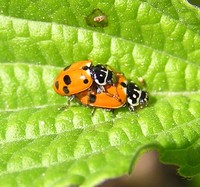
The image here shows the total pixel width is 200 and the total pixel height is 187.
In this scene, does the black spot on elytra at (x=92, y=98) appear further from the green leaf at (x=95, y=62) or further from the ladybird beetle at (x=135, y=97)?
the ladybird beetle at (x=135, y=97)

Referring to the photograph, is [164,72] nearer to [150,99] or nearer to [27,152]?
[150,99]

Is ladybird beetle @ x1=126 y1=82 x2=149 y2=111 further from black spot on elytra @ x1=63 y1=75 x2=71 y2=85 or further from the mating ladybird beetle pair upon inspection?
black spot on elytra @ x1=63 y1=75 x2=71 y2=85

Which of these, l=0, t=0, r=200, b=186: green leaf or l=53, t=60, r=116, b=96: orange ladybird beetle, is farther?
l=53, t=60, r=116, b=96: orange ladybird beetle

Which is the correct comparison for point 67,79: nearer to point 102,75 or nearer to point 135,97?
point 102,75

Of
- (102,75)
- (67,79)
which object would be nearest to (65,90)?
(67,79)

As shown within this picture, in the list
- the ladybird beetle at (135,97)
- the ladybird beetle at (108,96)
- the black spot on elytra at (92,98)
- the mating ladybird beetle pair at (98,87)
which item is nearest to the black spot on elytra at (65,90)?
the mating ladybird beetle pair at (98,87)

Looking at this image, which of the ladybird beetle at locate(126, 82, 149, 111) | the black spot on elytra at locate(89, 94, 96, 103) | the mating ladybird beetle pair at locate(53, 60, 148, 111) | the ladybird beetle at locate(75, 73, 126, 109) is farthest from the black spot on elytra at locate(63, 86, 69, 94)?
the ladybird beetle at locate(126, 82, 149, 111)
